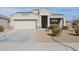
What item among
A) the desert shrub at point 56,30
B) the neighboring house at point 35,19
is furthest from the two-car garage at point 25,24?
the desert shrub at point 56,30

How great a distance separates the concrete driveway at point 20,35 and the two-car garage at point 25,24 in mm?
396

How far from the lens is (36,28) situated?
10211 millimetres

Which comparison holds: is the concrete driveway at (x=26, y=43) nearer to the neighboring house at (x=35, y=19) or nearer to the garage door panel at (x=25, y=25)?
the garage door panel at (x=25, y=25)

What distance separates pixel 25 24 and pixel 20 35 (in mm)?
1047

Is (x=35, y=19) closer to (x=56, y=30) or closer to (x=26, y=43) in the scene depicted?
(x=56, y=30)

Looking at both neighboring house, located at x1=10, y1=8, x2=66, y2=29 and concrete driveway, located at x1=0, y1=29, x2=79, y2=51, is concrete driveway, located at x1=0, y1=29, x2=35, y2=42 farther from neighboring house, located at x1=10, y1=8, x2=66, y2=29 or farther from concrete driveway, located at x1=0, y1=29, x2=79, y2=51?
neighboring house, located at x1=10, y1=8, x2=66, y2=29

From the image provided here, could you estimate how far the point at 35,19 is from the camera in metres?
10.3

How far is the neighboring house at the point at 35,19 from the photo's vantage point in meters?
9.88

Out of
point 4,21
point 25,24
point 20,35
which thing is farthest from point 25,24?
point 4,21

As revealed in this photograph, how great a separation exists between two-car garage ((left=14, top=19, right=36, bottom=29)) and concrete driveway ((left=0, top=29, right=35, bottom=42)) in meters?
0.40

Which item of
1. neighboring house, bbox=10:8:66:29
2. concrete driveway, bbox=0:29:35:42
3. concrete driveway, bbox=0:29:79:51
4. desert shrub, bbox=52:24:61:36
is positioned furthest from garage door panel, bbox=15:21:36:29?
desert shrub, bbox=52:24:61:36

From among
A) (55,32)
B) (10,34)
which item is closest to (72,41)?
(55,32)

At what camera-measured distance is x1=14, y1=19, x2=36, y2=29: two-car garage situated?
401 inches
